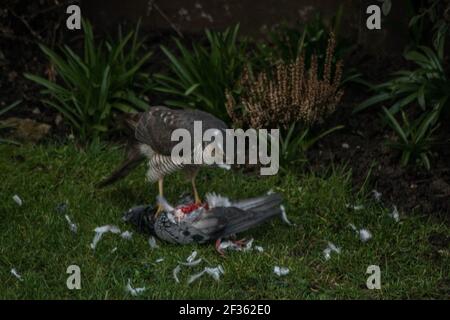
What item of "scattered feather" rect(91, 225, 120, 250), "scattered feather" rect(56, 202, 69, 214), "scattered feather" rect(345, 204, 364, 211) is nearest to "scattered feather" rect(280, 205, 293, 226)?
"scattered feather" rect(345, 204, 364, 211)

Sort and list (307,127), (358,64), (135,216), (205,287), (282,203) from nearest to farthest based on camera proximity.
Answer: (205,287), (135,216), (282,203), (307,127), (358,64)

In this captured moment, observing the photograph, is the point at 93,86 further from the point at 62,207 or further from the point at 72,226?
the point at 72,226

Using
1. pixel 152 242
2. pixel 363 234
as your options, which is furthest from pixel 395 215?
pixel 152 242

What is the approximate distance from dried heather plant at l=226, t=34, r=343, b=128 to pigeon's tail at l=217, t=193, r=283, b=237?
3.66 feet

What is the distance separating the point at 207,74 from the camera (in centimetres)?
719

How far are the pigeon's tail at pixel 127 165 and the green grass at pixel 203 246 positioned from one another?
0.15 metres

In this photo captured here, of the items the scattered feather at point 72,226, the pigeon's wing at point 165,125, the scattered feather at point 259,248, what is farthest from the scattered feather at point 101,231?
the scattered feather at point 259,248

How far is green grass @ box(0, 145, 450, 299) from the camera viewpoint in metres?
5.30

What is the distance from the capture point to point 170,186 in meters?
6.52

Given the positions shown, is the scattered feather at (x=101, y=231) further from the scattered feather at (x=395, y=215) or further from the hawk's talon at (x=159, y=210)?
the scattered feather at (x=395, y=215)

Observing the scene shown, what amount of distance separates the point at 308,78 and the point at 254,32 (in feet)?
3.61

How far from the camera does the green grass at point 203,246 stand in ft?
17.4

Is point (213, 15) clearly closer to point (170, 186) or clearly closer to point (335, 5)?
point (335, 5)

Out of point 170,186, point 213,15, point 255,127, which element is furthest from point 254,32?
point 170,186
